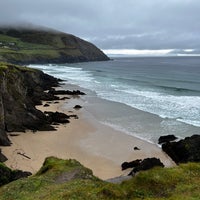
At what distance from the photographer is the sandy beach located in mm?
28359

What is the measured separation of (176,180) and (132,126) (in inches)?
980

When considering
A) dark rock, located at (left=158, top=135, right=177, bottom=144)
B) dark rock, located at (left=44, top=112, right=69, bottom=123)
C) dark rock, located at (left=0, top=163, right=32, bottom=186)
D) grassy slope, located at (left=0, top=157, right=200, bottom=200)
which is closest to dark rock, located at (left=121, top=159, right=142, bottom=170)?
dark rock, located at (left=158, top=135, right=177, bottom=144)

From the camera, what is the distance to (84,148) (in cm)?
3303

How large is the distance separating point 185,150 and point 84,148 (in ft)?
31.7

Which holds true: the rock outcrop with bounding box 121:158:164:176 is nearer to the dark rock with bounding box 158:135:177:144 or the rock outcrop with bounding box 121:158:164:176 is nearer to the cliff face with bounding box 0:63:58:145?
the dark rock with bounding box 158:135:177:144

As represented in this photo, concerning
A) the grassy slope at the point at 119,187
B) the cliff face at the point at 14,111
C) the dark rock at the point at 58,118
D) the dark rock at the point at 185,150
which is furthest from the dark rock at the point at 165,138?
the grassy slope at the point at 119,187

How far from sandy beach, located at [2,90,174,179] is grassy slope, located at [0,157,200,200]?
8402 millimetres

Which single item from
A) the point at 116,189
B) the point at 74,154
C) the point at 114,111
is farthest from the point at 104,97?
the point at 116,189

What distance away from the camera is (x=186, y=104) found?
5559 centimetres

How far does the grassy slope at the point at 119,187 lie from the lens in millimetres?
14805

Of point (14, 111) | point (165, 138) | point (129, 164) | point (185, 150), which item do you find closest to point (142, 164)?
point (129, 164)

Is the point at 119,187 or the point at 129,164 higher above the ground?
the point at 119,187

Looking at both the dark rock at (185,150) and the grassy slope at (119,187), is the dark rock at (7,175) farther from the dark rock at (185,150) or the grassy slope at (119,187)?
the dark rock at (185,150)

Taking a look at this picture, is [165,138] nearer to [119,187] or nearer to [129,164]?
[129,164]
